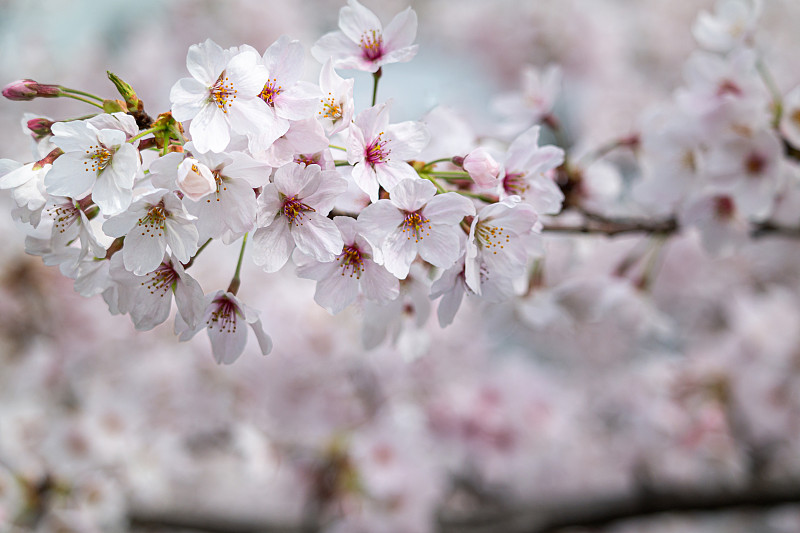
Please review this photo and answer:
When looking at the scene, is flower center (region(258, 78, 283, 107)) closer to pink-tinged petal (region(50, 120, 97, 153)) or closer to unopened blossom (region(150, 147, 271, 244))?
unopened blossom (region(150, 147, 271, 244))

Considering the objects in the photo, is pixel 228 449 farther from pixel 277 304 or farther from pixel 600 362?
pixel 600 362

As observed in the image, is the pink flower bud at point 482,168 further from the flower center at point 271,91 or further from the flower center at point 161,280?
the flower center at point 161,280

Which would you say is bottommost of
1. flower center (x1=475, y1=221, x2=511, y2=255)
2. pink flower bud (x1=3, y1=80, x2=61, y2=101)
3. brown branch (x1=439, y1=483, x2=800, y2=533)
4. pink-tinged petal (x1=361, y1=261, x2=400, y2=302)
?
brown branch (x1=439, y1=483, x2=800, y2=533)

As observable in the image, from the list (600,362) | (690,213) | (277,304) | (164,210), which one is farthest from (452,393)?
(164,210)

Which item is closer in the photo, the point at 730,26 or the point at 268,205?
the point at 268,205

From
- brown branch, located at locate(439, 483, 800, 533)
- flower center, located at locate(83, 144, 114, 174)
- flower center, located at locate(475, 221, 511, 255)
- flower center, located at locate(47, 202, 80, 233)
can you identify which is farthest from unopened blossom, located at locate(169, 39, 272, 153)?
brown branch, located at locate(439, 483, 800, 533)

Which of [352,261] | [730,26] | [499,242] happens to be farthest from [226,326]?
[730,26]

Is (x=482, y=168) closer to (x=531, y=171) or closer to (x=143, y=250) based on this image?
(x=531, y=171)
